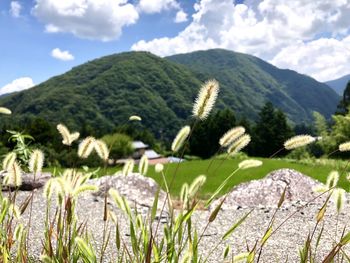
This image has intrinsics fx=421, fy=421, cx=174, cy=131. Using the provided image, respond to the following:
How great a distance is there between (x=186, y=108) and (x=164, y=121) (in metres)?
18.2

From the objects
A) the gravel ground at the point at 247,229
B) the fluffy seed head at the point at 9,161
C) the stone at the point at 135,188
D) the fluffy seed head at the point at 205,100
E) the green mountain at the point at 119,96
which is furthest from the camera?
the green mountain at the point at 119,96

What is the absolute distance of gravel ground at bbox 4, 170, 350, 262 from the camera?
4.45m

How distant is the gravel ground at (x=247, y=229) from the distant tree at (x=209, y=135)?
113 feet

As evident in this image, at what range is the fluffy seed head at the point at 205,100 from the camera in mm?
1835

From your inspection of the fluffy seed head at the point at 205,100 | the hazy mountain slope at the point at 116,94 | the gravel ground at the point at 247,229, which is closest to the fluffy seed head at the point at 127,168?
the fluffy seed head at the point at 205,100

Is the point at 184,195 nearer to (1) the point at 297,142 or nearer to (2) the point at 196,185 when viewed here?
(2) the point at 196,185

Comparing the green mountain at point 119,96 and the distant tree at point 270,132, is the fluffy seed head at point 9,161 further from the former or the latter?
the green mountain at point 119,96

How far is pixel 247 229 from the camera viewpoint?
581 cm

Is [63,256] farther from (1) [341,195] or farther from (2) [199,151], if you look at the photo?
(2) [199,151]

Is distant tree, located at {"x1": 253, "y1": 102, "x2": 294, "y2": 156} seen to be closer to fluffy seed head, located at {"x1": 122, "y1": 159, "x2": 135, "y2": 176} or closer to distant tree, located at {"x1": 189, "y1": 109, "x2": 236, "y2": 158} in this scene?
distant tree, located at {"x1": 189, "y1": 109, "x2": 236, "y2": 158}

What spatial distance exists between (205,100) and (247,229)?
4.31 meters

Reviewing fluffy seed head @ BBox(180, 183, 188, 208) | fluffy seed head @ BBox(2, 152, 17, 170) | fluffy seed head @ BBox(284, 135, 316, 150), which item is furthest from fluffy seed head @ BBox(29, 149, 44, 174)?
fluffy seed head @ BBox(284, 135, 316, 150)

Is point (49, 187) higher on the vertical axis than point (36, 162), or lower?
lower

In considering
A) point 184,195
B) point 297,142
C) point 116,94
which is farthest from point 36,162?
point 116,94
